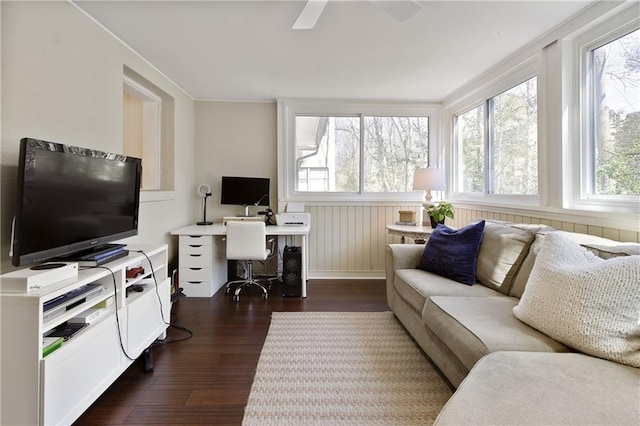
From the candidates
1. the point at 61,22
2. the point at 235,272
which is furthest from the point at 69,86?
the point at 235,272

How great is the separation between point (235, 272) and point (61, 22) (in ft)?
9.53

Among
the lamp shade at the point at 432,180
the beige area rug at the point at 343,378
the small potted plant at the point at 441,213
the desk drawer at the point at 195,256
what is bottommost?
the beige area rug at the point at 343,378

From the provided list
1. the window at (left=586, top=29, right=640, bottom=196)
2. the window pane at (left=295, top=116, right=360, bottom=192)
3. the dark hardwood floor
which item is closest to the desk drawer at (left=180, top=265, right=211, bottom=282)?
the dark hardwood floor

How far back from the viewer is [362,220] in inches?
157

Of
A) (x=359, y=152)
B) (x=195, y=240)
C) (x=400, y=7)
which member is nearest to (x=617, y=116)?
(x=400, y=7)

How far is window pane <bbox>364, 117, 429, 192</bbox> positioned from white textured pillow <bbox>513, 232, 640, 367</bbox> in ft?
8.74

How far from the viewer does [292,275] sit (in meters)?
3.32

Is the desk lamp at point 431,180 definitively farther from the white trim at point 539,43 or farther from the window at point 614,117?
the window at point 614,117

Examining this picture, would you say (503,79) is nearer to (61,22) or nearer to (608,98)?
(608,98)

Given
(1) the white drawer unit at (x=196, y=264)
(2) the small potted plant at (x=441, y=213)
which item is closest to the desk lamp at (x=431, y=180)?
(2) the small potted plant at (x=441, y=213)

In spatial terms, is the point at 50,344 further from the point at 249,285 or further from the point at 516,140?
the point at 516,140

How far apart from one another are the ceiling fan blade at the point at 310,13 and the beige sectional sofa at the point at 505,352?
1799mm

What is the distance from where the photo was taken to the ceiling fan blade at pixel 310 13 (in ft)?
5.30

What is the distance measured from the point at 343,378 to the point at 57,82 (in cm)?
245
